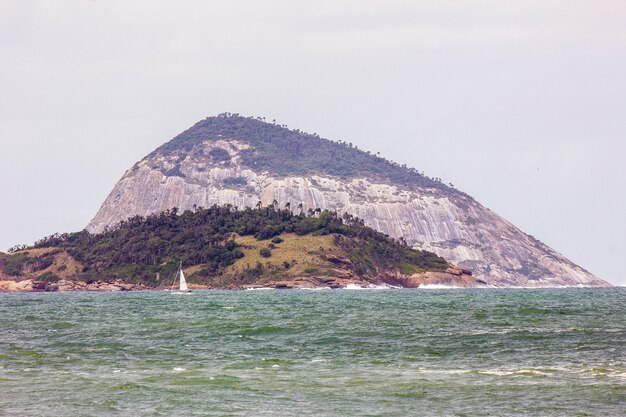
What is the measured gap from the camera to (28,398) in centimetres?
4200

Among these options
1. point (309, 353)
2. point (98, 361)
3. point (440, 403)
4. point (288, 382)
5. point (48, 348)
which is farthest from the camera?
point (48, 348)

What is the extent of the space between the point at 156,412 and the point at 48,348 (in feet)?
95.2

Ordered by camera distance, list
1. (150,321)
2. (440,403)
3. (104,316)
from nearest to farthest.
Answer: (440,403), (150,321), (104,316)

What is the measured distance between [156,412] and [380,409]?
376 inches

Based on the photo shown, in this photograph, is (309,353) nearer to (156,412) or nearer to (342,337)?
(342,337)

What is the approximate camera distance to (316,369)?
2060 inches

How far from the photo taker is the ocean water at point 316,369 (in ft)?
131

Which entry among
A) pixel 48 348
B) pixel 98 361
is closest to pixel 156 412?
pixel 98 361

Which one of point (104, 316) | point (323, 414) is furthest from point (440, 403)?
point (104, 316)

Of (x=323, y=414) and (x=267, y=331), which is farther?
(x=267, y=331)

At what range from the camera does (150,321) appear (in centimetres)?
9294

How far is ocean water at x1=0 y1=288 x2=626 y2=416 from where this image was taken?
A: 39875mm

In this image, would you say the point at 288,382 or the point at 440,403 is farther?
the point at 288,382

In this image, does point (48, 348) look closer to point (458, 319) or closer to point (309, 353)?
point (309, 353)
